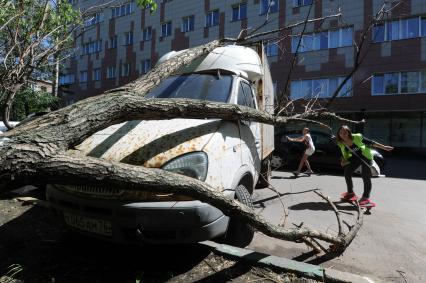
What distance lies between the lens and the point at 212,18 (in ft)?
91.8

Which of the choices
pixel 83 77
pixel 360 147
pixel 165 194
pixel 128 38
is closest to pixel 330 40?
pixel 360 147

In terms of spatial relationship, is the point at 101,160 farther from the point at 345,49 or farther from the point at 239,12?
the point at 239,12

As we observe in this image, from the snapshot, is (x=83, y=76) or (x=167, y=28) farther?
(x=83, y=76)

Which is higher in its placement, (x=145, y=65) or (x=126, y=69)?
(x=145, y=65)

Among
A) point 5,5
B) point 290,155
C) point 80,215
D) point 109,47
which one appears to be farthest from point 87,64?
point 80,215

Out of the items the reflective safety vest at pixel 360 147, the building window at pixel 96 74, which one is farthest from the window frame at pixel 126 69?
the reflective safety vest at pixel 360 147

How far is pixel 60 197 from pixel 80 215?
11.9 inches

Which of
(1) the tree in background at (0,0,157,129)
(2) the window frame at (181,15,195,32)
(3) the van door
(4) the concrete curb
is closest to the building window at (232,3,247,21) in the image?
(2) the window frame at (181,15,195,32)

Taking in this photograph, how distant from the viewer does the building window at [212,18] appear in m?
27.7

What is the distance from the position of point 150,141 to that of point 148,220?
2.52ft

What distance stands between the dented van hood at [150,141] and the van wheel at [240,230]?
2.54 feet

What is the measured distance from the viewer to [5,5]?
4828 mm

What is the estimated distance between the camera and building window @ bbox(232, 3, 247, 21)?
26319 millimetres

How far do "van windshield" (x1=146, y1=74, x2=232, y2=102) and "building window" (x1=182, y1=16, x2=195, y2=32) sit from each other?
995 inches
